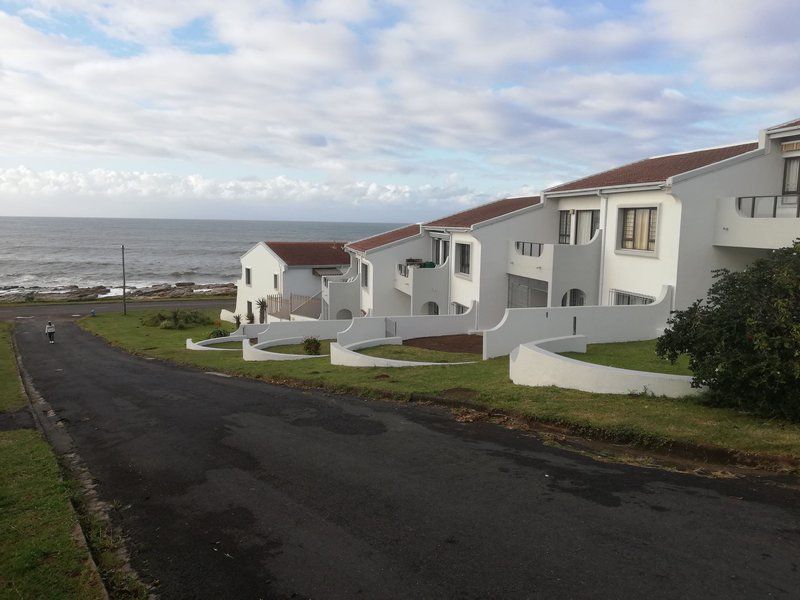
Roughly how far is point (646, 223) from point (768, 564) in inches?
624

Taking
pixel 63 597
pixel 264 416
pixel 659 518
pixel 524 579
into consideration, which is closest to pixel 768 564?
pixel 659 518

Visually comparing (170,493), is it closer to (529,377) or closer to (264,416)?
(264,416)

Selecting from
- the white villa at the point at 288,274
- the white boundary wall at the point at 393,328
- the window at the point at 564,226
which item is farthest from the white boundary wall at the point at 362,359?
the white villa at the point at 288,274

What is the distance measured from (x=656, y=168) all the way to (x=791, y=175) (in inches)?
180

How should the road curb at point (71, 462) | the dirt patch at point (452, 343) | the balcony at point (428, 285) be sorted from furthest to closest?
the balcony at point (428, 285)
the dirt patch at point (452, 343)
the road curb at point (71, 462)

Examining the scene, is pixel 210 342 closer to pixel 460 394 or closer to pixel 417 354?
pixel 417 354

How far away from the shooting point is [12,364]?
27.1m

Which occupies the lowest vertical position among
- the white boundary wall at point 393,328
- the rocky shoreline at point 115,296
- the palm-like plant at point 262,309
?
the rocky shoreline at point 115,296

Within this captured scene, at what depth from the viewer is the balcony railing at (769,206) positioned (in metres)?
16.8

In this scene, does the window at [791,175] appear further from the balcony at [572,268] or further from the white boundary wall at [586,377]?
the white boundary wall at [586,377]

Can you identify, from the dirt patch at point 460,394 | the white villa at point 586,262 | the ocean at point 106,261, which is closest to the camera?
the dirt patch at point 460,394

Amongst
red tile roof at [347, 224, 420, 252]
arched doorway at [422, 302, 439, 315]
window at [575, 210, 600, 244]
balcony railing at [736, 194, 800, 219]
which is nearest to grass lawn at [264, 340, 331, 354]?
arched doorway at [422, 302, 439, 315]

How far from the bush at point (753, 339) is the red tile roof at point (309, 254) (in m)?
33.4

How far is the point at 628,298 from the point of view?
70.4 feet
